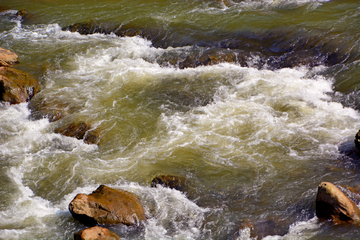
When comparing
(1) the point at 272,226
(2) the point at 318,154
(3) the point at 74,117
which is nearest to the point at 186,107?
(3) the point at 74,117

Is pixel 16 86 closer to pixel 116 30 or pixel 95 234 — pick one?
pixel 116 30

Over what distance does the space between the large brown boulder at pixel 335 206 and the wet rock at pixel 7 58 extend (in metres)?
9.11

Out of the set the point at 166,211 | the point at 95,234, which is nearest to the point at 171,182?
the point at 166,211

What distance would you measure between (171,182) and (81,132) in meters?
2.58

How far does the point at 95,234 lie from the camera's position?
4398 millimetres

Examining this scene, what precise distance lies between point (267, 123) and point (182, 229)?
10.1 ft

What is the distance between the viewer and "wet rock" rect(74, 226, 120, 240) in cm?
435

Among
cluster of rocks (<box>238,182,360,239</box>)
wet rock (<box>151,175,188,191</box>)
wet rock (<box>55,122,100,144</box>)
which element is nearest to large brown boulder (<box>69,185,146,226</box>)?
wet rock (<box>151,175,188,191</box>)

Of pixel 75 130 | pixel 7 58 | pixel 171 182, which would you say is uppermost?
pixel 7 58

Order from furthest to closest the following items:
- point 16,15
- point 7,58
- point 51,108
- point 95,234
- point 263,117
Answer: point 16,15, point 7,58, point 51,108, point 263,117, point 95,234

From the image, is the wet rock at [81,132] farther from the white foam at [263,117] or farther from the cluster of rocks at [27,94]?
the white foam at [263,117]

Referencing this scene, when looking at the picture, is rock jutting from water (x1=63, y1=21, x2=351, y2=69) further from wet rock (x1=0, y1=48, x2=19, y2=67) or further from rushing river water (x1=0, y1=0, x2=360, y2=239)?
wet rock (x1=0, y1=48, x2=19, y2=67)

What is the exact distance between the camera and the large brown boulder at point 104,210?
488 cm

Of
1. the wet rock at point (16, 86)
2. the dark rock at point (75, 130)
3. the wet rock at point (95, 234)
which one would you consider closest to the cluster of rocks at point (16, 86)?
the wet rock at point (16, 86)
